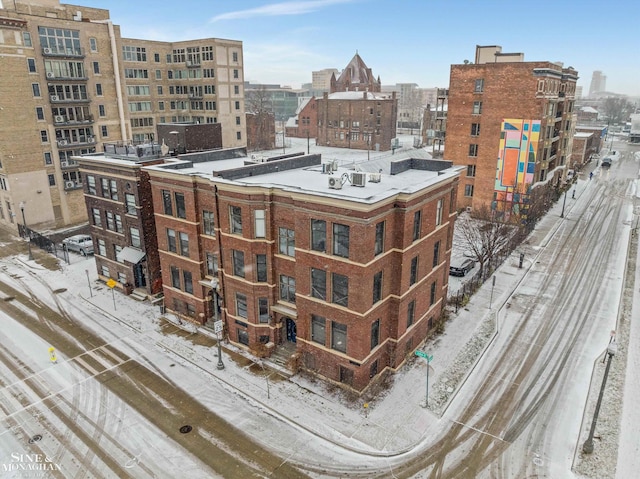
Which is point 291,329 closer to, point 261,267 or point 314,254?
point 261,267

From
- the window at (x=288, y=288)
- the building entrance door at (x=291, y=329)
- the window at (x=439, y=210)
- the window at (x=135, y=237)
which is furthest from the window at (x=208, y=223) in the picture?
the window at (x=439, y=210)

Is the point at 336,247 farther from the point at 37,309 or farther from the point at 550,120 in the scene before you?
the point at 550,120

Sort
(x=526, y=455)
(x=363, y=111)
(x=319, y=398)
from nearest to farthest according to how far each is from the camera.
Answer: (x=526, y=455), (x=319, y=398), (x=363, y=111)

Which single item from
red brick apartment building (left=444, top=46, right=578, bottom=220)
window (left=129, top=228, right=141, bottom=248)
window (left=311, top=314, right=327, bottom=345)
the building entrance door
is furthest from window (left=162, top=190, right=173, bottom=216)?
red brick apartment building (left=444, top=46, right=578, bottom=220)

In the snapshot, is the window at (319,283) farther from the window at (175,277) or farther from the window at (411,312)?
the window at (175,277)

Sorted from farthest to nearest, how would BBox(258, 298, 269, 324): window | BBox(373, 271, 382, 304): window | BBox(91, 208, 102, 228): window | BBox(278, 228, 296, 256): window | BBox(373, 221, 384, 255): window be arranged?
BBox(91, 208, 102, 228): window
BBox(258, 298, 269, 324): window
BBox(278, 228, 296, 256): window
BBox(373, 271, 382, 304): window
BBox(373, 221, 384, 255): window

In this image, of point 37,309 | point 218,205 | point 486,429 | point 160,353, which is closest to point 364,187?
point 218,205

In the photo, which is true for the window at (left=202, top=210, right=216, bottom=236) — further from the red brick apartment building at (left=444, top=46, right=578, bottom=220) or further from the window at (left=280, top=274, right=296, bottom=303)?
the red brick apartment building at (left=444, top=46, right=578, bottom=220)
